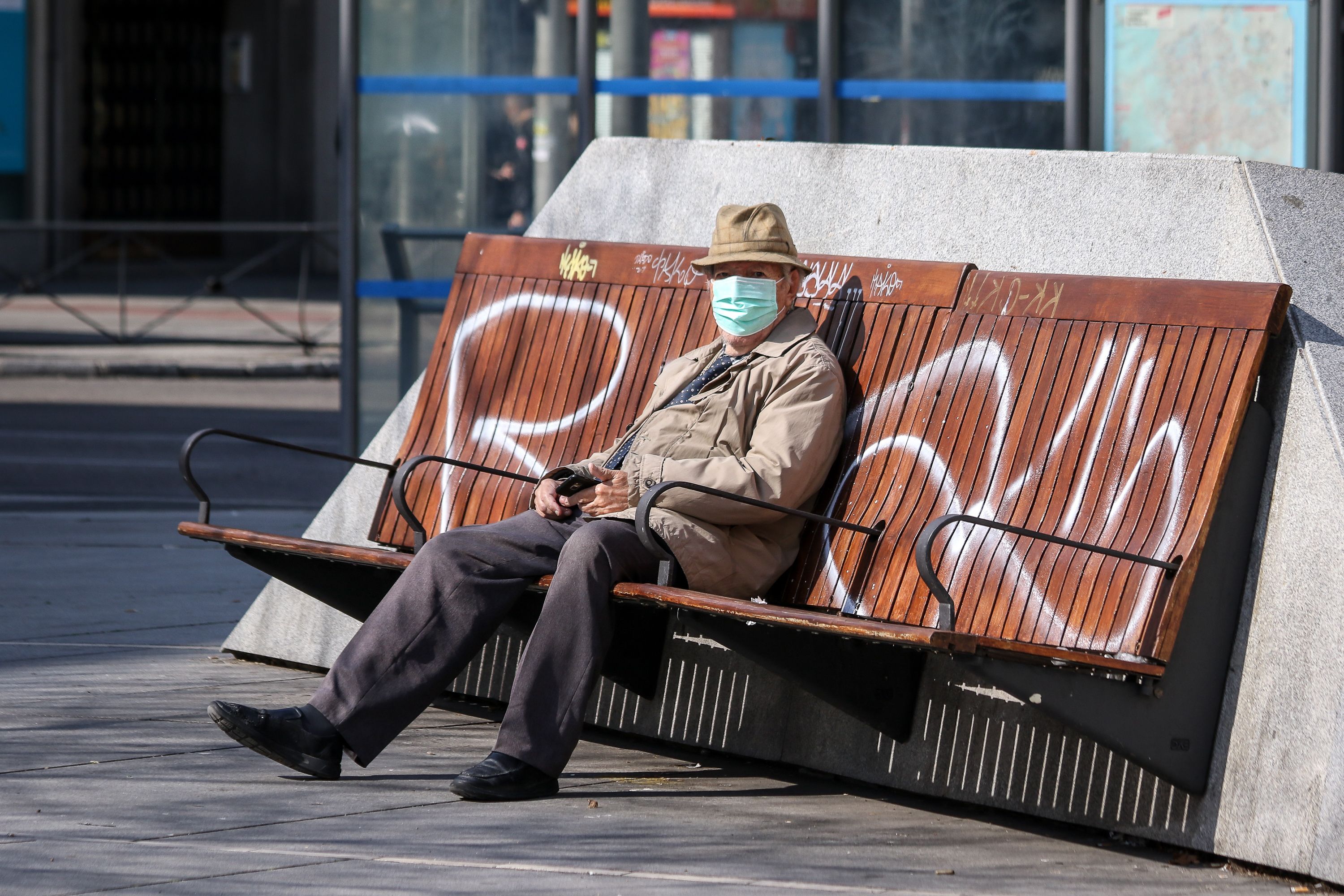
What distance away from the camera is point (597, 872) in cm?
420

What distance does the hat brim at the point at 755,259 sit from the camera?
5176 millimetres

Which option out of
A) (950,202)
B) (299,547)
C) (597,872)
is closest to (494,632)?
(299,547)

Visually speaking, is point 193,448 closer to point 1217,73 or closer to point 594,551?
point 594,551

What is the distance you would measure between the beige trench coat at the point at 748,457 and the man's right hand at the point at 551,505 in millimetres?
41

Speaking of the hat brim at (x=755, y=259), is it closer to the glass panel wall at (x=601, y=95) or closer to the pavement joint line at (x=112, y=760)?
the pavement joint line at (x=112, y=760)

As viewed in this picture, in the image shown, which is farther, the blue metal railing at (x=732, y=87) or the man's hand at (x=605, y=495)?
the blue metal railing at (x=732, y=87)

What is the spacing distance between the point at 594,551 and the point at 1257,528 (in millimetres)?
1500

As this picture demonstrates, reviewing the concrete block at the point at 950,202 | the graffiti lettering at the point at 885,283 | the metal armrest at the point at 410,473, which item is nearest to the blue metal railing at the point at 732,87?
the concrete block at the point at 950,202

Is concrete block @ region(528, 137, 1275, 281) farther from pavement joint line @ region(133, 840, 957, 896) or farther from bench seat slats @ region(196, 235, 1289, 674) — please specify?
pavement joint line @ region(133, 840, 957, 896)

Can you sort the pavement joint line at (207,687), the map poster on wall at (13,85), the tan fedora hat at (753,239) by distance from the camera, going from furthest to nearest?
the map poster on wall at (13,85), the pavement joint line at (207,687), the tan fedora hat at (753,239)

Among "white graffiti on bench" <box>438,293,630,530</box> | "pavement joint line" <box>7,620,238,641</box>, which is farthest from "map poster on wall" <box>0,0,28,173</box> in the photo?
"white graffiti on bench" <box>438,293,630,530</box>

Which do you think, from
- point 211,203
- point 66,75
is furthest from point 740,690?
point 211,203

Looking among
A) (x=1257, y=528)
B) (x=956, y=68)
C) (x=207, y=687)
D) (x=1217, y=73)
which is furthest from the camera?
(x=956, y=68)

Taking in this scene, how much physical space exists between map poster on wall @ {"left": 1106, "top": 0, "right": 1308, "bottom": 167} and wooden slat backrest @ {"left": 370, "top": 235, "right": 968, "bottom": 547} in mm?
3891
